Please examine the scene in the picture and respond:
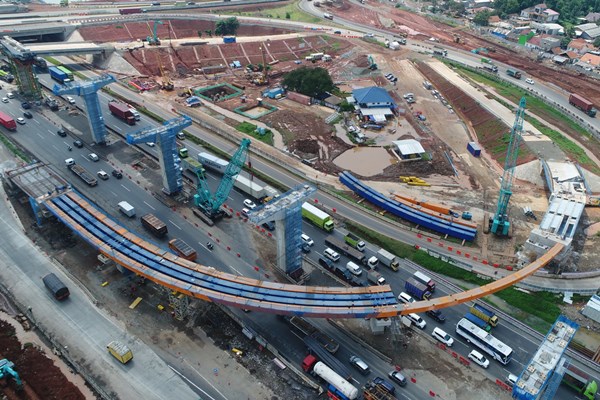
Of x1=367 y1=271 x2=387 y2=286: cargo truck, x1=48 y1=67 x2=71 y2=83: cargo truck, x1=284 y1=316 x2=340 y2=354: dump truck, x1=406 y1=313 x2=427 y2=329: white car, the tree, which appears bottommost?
x1=406 y1=313 x2=427 y2=329: white car

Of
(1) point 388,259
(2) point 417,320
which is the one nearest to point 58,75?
(1) point 388,259

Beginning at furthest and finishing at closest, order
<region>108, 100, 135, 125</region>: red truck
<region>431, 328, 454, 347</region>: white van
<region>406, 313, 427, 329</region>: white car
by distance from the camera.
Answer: <region>108, 100, 135, 125</region>: red truck → <region>406, 313, 427, 329</region>: white car → <region>431, 328, 454, 347</region>: white van

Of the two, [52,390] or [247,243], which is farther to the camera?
[247,243]

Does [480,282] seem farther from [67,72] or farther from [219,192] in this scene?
[67,72]

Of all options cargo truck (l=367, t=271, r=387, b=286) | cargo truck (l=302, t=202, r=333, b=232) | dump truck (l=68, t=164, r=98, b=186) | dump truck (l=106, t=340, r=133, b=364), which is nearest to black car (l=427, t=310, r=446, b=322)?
cargo truck (l=367, t=271, r=387, b=286)

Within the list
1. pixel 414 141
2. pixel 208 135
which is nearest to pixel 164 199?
pixel 208 135

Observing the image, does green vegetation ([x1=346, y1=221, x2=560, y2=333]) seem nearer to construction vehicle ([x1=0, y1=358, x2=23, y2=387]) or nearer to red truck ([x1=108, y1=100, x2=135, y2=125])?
construction vehicle ([x1=0, y1=358, x2=23, y2=387])

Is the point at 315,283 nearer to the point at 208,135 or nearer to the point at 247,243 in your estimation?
the point at 247,243

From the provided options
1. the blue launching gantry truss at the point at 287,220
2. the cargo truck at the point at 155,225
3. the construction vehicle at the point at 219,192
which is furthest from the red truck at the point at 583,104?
the cargo truck at the point at 155,225
